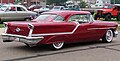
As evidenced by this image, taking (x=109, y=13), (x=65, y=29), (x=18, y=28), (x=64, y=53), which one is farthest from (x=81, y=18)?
(x=109, y=13)

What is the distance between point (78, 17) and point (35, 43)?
2.33 m

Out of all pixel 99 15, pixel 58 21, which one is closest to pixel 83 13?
pixel 58 21

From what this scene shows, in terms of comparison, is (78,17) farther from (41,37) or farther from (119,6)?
(119,6)

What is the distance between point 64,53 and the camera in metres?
8.34

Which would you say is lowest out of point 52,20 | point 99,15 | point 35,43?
point 99,15

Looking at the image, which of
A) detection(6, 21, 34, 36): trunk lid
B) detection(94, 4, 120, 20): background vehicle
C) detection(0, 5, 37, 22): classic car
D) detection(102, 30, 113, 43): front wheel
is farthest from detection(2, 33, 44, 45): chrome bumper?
detection(94, 4, 120, 20): background vehicle

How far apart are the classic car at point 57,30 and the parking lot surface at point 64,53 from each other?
0.31 metres

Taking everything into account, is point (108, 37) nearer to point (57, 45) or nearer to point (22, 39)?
point (57, 45)

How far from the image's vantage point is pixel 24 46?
9.60 meters

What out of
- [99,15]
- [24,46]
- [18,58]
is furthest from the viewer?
[99,15]

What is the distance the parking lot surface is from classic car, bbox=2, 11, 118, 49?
1.02 feet

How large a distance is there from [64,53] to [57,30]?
0.85 meters

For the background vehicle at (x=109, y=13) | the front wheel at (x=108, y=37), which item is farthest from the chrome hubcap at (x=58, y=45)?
the background vehicle at (x=109, y=13)

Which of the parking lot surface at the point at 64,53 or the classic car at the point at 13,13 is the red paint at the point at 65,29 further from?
the classic car at the point at 13,13
